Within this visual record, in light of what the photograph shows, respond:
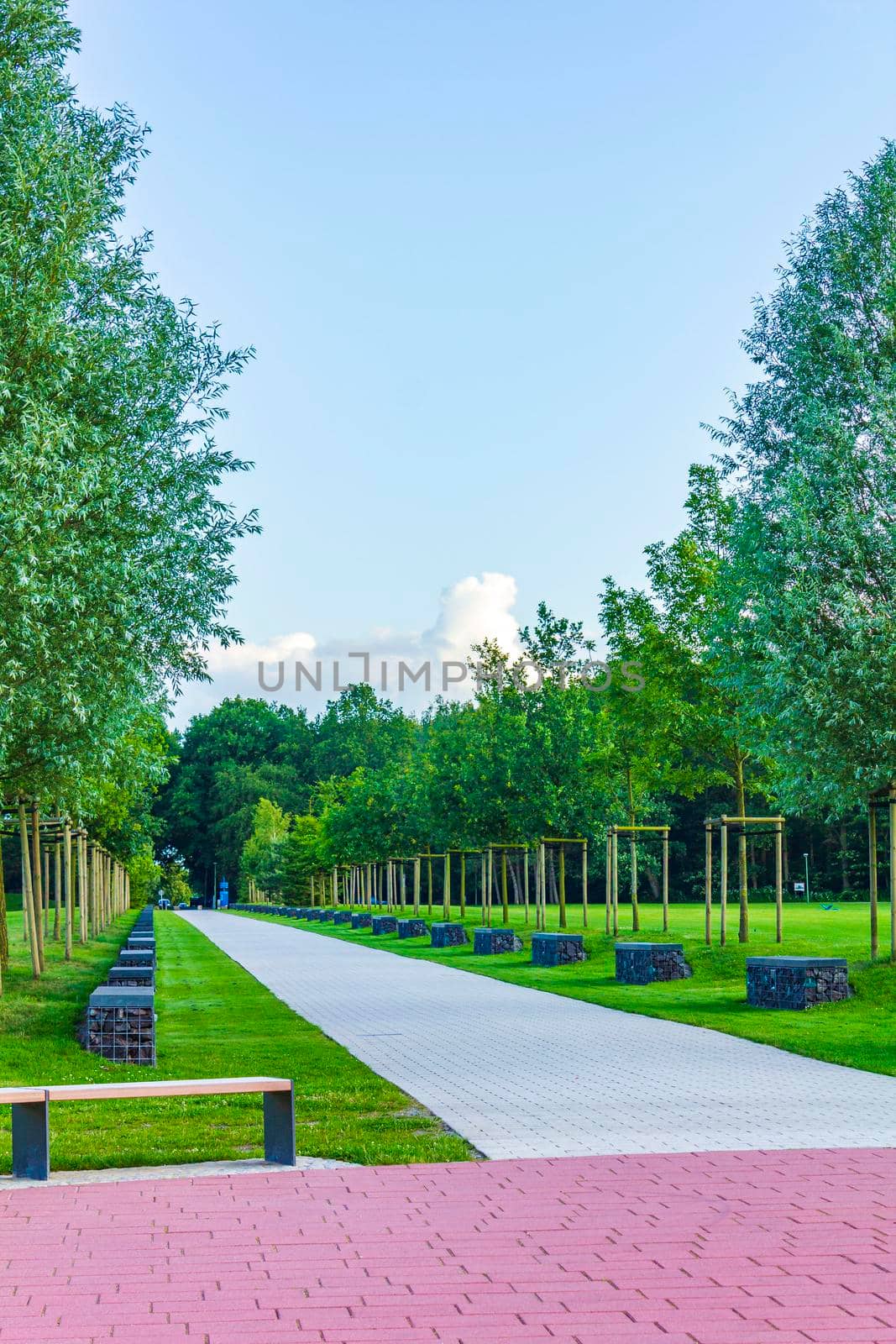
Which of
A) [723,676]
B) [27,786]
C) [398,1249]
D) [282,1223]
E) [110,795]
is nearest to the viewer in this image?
[398,1249]

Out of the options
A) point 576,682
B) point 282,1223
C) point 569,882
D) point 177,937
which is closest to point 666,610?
point 576,682

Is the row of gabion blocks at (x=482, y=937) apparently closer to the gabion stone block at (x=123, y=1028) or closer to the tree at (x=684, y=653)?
the tree at (x=684, y=653)

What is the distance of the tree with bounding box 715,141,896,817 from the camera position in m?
17.5

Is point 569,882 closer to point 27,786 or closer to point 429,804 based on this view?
point 429,804

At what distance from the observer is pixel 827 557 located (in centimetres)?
1828

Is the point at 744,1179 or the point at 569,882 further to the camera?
the point at 569,882

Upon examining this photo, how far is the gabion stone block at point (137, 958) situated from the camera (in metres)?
18.3

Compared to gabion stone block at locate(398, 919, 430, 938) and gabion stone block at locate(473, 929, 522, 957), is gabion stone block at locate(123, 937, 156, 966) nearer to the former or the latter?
gabion stone block at locate(473, 929, 522, 957)

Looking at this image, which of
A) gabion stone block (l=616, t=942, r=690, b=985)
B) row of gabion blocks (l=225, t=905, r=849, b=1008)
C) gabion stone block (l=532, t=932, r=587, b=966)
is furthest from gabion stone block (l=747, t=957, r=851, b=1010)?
gabion stone block (l=532, t=932, r=587, b=966)

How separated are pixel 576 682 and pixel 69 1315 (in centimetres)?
2696

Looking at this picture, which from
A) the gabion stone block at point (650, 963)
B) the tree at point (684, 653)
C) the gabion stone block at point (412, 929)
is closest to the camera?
the gabion stone block at point (650, 963)

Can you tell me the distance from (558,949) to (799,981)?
8171 mm

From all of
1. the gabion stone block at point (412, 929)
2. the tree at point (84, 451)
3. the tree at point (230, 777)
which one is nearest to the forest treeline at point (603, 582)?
the tree at point (84, 451)

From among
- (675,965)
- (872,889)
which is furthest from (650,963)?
(872,889)
